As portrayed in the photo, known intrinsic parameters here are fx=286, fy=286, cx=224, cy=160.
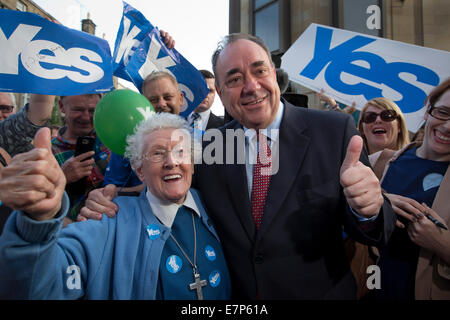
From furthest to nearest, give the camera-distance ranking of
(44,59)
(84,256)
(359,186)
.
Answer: (44,59) → (84,256) → (359,186)

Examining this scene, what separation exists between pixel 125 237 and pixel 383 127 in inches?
104

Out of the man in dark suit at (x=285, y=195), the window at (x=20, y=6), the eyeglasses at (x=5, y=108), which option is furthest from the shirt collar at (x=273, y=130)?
the window at (x=20, y=6)

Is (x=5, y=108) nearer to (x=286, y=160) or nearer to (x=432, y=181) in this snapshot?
(x=286, y=160)

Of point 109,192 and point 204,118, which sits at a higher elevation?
point 204,118

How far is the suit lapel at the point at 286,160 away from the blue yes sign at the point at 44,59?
199cm

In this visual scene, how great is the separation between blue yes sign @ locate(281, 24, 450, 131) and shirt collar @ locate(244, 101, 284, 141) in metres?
2.16

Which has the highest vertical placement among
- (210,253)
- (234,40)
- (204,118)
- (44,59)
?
(44,59)

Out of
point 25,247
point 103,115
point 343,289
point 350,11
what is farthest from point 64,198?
point 350,11

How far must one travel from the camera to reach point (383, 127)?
287 cm

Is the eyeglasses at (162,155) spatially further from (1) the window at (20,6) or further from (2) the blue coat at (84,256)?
(1) the window at (20,6)

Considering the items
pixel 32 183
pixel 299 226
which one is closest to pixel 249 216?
pixel 299 226

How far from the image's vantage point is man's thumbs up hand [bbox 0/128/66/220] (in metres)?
0.93

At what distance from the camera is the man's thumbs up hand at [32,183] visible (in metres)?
0.93

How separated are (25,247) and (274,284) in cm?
112
